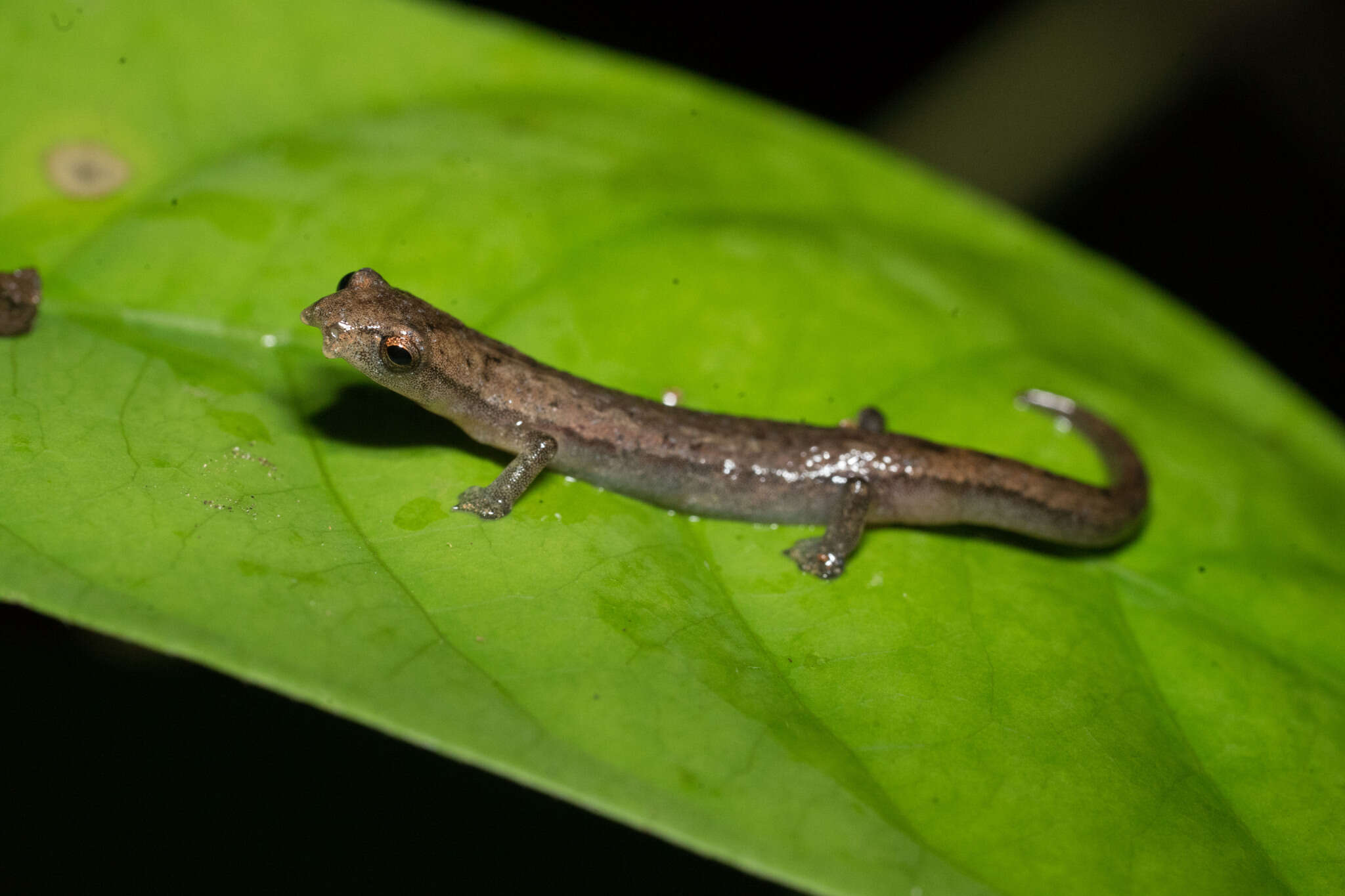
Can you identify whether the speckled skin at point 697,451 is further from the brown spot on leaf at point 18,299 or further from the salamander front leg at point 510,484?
the brown spot on leaf at point 18,299

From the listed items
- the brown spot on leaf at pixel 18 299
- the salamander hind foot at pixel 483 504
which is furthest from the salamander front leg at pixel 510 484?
the brown spot on leaf at pixel 18 299

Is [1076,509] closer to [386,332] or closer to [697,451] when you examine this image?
[697,451]

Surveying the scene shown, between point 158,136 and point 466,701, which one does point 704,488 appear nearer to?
point 466,701

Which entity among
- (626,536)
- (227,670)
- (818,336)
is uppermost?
(818,336)

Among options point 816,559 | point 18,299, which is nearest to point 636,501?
point 816,559

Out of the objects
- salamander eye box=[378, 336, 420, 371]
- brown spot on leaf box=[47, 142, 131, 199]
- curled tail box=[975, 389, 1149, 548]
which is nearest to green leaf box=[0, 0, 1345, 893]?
brown spot on leaf box=[47, 142, 131, 199]

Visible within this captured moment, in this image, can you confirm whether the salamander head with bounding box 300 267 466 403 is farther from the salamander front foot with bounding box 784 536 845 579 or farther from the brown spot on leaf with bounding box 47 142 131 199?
the salamander front foot with bounding box 784 536 845 579

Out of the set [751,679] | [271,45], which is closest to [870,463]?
[751,679]
